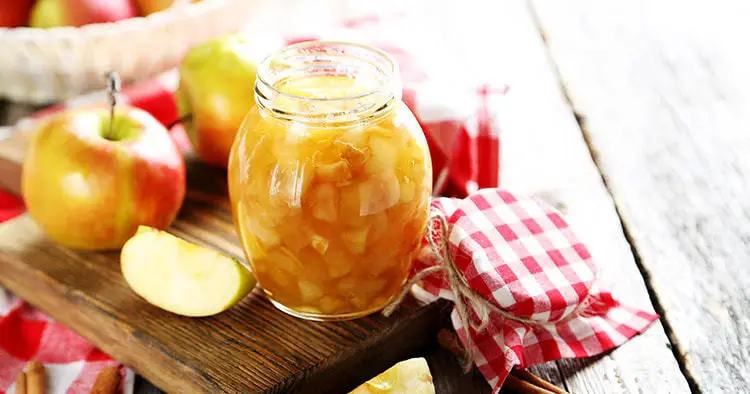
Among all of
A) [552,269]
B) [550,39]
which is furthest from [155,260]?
[550,39]

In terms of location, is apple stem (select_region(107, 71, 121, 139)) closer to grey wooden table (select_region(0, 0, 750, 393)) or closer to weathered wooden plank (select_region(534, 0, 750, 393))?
grey wooden table (select_region(0, 0, 750, 393))

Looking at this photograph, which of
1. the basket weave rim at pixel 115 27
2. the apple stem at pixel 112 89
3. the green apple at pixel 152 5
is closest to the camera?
the apple stem at pixel 112 89

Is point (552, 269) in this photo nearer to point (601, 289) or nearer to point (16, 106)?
point (601, 289)

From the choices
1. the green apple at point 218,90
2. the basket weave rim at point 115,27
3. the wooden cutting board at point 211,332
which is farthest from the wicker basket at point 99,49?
the wooden cutting board at point 211,332

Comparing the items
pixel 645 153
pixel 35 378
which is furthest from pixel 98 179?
pixel 645 153

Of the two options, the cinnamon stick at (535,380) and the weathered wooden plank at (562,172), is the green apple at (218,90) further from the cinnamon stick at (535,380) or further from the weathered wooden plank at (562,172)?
the cinnamon stick at (535,380)

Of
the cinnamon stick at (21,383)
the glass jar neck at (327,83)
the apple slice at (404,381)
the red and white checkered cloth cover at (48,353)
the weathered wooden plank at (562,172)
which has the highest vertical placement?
the glass jar neck at (327,83)
